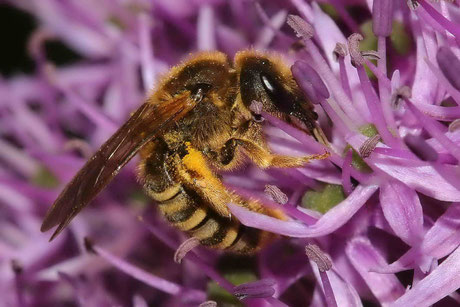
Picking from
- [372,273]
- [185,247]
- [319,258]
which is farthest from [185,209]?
[372,273]

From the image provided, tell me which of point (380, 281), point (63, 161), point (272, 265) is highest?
point (63, 161)

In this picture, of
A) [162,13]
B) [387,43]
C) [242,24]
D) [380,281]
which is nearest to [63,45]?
[162,13]

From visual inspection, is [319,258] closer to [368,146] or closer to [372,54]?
[368,146]

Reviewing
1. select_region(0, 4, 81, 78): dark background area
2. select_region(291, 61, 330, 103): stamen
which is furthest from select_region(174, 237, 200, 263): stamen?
select_region(0, 4, 81, 78): dark background area

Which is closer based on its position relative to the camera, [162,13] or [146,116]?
[146,116]

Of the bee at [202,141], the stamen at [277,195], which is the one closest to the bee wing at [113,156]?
the bee at [202,141]

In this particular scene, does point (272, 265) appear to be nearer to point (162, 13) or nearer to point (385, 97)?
point (385, 97)

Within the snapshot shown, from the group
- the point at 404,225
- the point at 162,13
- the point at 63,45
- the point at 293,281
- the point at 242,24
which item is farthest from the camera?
the point at 63,45
